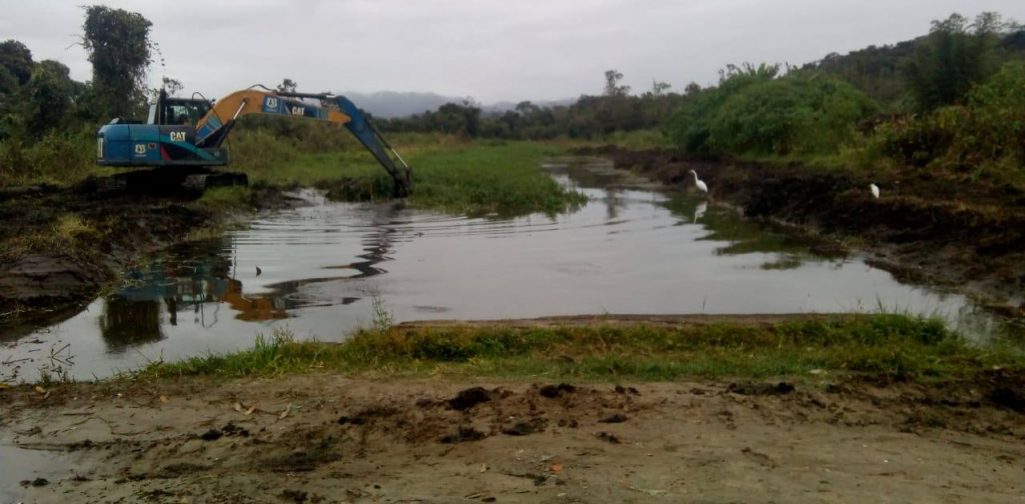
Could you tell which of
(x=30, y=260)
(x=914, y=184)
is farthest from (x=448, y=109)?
(x=30, y=260)

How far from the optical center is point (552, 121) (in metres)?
83.4

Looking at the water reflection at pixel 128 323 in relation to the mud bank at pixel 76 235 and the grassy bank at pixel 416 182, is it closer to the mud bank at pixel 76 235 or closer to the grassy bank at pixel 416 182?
the mud bank at pixel 76 235

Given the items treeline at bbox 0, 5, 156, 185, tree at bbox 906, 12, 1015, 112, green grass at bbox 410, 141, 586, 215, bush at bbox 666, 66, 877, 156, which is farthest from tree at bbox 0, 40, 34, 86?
tree at bbox 906, 12, 1015, 112

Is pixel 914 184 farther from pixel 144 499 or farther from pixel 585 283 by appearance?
pixel 144 499

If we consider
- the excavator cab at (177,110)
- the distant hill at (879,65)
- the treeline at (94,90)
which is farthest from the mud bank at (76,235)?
the distant hill at (879,65)

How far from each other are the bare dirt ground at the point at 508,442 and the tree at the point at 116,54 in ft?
87.1

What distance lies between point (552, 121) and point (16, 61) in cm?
5185

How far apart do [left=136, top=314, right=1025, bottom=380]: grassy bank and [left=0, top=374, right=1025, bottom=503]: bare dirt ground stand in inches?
15.6

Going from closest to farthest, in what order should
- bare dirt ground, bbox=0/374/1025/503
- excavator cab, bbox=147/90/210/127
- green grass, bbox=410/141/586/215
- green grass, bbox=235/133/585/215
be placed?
1. bare dirt ground, bbox=0/374/1025/503
2. excavator cab, bbox=147/90/210/127
3. green grass, bbox=410/141/586/215
4. green grass, bbox=235/133/585/215

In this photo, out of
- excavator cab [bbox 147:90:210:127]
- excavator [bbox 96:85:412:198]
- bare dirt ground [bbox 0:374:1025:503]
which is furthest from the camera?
excavator cab [bbox 147:90:210:127]

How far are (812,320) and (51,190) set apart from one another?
1821 cm

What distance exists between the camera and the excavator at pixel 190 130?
1875 cm

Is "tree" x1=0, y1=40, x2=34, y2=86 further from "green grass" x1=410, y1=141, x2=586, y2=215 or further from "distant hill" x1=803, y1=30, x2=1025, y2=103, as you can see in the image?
"distant hill" x1=803, y1=30, x2=1025, y2=103

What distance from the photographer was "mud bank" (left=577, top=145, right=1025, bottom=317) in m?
10.9
